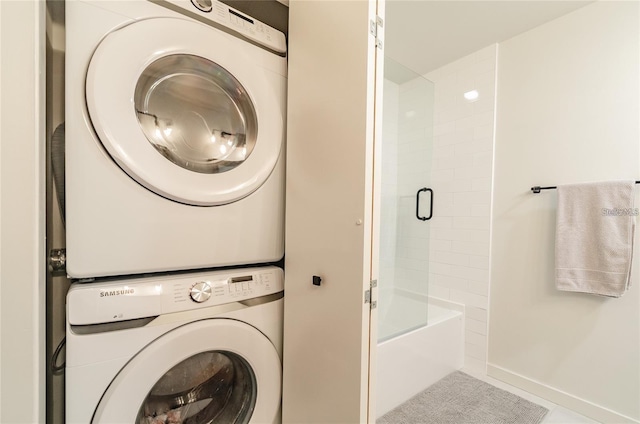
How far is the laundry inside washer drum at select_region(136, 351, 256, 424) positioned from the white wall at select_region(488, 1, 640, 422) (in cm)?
175

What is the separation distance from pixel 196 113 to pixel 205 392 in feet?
3.19

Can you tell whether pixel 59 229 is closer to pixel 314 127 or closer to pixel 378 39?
pixel 314 127

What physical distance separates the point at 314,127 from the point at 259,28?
47 cm

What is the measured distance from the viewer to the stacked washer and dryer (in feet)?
2.25

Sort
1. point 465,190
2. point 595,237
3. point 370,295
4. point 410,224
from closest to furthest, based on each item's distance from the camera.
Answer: point 370,295
point 595,237
point 465,190
point 410,224

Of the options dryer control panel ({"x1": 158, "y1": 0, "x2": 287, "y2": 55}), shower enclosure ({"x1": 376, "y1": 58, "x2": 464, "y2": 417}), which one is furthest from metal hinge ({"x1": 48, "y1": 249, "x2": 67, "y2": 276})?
shower enclosure ({"x1": 376, "y1": 58, "x2": 464, "y2": 417})

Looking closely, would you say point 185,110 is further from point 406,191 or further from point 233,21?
point 406,191

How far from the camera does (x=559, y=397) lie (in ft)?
5.10

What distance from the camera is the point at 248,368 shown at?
93cm

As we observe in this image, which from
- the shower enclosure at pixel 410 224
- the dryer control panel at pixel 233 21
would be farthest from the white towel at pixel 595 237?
the dryer control panel at pixel 233 21

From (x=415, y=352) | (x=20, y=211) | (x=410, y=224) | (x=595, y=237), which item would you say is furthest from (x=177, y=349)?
(x=595, y=237)

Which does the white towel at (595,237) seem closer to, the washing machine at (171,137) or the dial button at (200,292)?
the washing machine at (171,137)

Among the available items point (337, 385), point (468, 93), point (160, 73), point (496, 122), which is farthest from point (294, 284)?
point (468, 93)

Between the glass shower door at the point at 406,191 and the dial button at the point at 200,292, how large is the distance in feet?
A: 4.84
